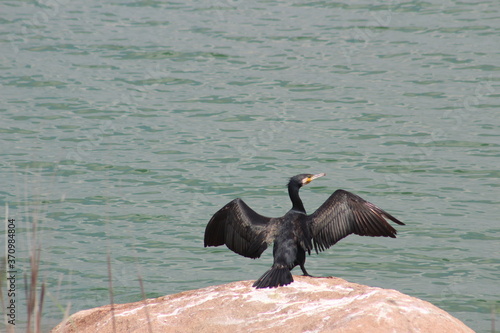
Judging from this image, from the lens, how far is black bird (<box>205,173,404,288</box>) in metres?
8.52

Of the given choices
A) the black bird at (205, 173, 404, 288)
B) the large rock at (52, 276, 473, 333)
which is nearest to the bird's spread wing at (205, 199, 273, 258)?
the black bird at (205, 173, 404, 288)

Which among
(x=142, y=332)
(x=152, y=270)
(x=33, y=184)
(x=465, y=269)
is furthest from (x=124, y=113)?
(x=142, y=332)

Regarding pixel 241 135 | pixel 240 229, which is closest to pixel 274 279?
pixel 240 229

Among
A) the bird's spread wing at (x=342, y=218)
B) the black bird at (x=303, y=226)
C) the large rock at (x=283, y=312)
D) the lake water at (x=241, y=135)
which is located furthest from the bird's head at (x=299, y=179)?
the lake water at (x=241, y=135)

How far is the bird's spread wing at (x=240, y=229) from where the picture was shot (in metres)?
8.78

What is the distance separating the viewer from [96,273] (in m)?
11.1

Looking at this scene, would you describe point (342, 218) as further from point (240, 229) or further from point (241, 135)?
point (241, 135)

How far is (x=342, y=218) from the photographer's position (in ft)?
28.5

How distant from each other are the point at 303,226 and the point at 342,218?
0.41 m

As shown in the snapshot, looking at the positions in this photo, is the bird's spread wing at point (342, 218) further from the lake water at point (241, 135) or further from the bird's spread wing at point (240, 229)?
the lake water at point (241, 135)

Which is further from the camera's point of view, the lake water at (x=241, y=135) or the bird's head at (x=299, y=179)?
the lake water at (x=241, y=135)

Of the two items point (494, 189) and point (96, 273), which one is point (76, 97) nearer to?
point (96, 273)

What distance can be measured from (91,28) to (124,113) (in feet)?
21.9

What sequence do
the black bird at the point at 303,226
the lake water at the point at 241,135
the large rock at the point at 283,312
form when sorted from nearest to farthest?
the large rock at the point at 283,312
the black bird at the point at 303,226
the lake water at the point at 241,135
